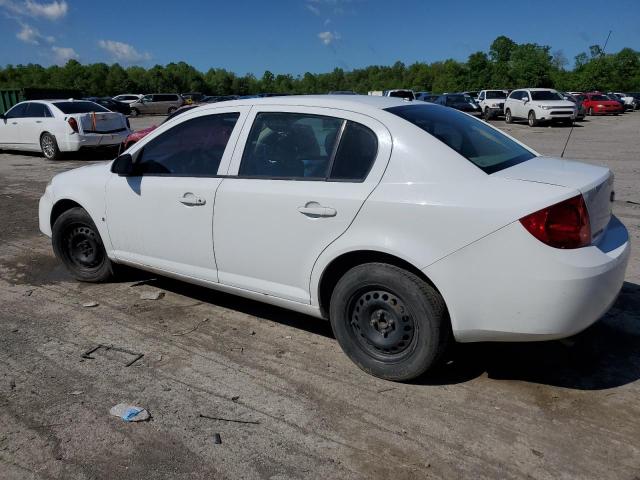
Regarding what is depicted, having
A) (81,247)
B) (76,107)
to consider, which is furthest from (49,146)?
(81,247)

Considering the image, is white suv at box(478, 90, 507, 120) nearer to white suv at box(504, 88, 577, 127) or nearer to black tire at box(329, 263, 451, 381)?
white suv at box(504, 88, 577, 127)

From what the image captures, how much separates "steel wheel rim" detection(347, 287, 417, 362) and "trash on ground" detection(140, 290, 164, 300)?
218cm

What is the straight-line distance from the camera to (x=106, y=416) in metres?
3.09

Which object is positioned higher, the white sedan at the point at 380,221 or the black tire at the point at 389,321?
the white sedan at the point at 380,221

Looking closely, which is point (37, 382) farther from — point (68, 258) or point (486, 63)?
point (486, 63)

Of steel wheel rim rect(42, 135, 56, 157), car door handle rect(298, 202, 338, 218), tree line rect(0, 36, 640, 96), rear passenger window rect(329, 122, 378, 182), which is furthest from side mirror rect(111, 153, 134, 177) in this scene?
tree line rect(0, 36, 640, 96)

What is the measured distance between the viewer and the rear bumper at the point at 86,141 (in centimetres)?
1441

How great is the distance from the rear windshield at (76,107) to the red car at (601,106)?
35724 mm

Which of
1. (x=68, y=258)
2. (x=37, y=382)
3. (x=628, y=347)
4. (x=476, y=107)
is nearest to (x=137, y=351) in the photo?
(x=37, y=382)

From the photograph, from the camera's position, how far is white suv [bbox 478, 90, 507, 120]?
1339 inches

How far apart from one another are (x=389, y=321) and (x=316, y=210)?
0.81 meters

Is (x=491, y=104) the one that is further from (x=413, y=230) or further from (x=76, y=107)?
(x=413, y=230)

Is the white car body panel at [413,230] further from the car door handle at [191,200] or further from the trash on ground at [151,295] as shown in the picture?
the trash on ground at [151,295]

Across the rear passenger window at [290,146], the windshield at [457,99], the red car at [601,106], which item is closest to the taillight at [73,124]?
the rear passenger window at [290,146]
